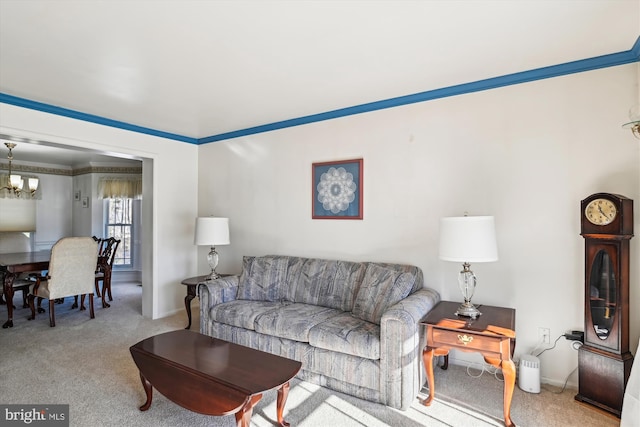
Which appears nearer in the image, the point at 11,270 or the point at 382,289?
the point at 382,289

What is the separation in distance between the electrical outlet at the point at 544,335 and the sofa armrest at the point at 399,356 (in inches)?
40.6

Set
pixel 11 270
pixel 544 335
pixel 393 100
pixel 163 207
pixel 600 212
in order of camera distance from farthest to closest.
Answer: pixel 163 207
pixel 11 270
pixel 393 100
pixel 544 335
pixel 600 212

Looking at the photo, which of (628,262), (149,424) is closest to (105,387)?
(149,424)

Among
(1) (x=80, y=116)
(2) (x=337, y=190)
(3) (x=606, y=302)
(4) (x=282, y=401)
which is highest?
(1) (x=80, y=116)

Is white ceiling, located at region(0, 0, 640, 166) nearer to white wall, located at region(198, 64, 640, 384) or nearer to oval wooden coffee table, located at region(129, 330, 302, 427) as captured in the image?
white wall, located at region(198, 64, 640, 384)

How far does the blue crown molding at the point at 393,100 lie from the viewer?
8.06ft

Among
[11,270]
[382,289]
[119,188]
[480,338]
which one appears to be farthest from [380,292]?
[119,188]

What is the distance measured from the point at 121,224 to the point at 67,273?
3.03m

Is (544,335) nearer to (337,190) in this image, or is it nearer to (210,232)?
(337,190)

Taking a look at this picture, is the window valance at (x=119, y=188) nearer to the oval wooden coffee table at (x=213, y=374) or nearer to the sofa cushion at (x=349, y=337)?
the oval wooden coffee table at (x=213, y=374)

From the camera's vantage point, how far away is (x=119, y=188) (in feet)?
22.9

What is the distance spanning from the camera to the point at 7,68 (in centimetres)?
262

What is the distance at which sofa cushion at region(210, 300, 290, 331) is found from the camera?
3021 millimetres

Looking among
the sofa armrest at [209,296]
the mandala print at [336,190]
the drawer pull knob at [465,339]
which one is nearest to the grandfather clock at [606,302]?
the drawer pull knob at [465,339]
